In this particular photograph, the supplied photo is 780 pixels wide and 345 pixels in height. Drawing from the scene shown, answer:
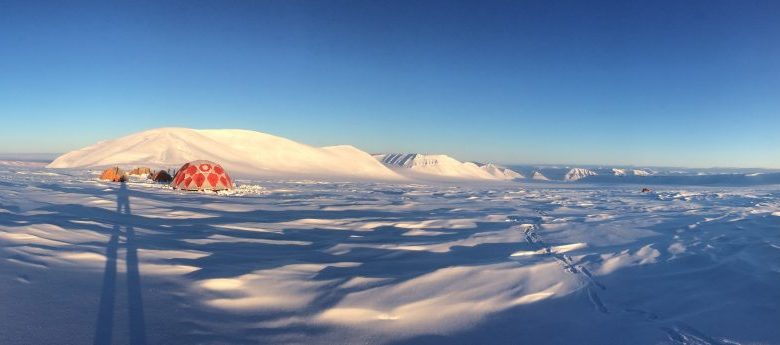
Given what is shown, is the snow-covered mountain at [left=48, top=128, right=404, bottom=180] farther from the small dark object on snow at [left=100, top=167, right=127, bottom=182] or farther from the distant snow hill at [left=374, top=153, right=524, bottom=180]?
the small dark object on snow at [left=100, top=167, right=127, bottom=182]

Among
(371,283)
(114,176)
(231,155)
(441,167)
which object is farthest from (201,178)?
(441,167)

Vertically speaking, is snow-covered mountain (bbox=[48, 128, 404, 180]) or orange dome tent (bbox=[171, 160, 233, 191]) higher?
snow-covered mountain (bbox=[48, 128, 404, 180])

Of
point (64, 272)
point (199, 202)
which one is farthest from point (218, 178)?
point (64, 272)

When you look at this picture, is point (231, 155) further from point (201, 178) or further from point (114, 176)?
point (201, 178)

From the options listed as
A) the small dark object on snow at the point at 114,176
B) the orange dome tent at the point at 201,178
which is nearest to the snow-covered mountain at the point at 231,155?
the small dark object on snow at the point at 114,176

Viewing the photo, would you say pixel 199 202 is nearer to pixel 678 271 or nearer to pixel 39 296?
pixel 39 296

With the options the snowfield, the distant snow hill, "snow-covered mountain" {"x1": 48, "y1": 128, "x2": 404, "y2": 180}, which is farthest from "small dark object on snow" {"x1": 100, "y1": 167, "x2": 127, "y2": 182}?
the distant snow hill

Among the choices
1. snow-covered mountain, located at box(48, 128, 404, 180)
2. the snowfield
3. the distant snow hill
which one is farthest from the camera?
the distant snow hill

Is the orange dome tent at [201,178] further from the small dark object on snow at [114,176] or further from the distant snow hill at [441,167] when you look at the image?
the distant snow hill at [441,167]
